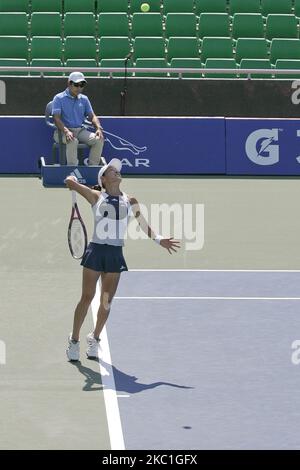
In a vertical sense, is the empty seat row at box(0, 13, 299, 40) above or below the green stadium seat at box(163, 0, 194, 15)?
below

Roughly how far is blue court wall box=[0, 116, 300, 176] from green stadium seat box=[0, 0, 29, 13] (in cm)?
512

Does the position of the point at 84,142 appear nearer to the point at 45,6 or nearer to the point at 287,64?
the point at 287,64

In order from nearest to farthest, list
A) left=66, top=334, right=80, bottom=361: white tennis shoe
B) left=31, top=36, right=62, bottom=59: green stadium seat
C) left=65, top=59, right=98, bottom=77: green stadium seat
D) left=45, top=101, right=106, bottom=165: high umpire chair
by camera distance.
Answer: left=66, top=334, right=80, bottom=361: white tennis shoe < left=45, top=101, right=106, bottom=165: high umpire chair < left=65, top=59, right=98, bottom=77: green stadium seat < left=31, top=36, right=62, bottom=59: green stadium seat

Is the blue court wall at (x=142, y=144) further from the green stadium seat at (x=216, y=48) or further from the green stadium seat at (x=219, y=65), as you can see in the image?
the green stadium seat at (x=216, y=48)

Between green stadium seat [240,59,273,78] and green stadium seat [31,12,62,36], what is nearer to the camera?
green stadium seat [240,59,273,78]

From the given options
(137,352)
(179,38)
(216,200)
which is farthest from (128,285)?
(179,38)

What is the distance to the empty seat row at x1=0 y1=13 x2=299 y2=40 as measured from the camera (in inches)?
1110

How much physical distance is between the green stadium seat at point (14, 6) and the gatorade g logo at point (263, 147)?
22.8 feet

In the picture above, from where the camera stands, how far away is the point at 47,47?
27.5 meters

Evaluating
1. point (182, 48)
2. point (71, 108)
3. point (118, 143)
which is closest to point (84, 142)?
point (71, 108)

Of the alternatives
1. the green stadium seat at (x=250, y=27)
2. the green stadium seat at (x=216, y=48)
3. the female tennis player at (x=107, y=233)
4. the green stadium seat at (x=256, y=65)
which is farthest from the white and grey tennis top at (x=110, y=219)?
the green stadium seat at (x=250, y=27)

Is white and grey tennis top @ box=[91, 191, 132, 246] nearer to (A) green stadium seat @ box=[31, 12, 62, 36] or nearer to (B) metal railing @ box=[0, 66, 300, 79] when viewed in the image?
(B) metal railing @ box=[0, 66, 300, 79]

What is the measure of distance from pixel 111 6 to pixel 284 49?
13.2 ft

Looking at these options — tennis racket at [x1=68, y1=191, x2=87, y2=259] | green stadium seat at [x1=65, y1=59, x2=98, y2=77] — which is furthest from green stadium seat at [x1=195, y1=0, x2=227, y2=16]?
tennis racket at [x1=68, y1=191, x2=87, y2=259]
